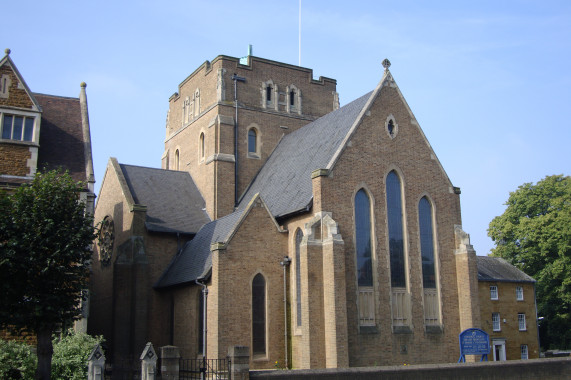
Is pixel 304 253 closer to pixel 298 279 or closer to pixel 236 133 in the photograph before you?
pixel 298 279

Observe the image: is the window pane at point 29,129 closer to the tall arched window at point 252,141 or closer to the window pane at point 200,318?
the window pane at point 200,318

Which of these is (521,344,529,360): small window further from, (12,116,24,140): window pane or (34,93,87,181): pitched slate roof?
(12,116,24,140): window pane

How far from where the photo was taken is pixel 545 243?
162 ft

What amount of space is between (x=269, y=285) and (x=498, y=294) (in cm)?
2390

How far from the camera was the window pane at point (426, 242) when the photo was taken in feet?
94.7

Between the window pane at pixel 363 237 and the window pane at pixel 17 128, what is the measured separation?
14.7 meters

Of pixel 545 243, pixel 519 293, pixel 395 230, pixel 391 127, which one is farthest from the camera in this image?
pixel 545 243

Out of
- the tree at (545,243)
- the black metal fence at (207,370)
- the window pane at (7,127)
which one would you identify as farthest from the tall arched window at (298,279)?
the tree at (545,243)

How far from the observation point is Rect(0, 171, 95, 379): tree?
20.5 m

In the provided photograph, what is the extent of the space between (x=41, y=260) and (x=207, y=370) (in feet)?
22.7

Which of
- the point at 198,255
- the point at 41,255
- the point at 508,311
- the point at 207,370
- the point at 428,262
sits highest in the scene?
the point at 198,255

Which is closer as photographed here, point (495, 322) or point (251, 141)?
point (251, 141)

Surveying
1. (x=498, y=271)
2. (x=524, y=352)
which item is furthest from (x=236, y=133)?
(x=524, y=352)

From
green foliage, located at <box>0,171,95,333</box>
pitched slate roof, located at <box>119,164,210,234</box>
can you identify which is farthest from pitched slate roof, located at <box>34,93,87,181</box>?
pitched slate roof, located at <box>119,164,210,234</box>
